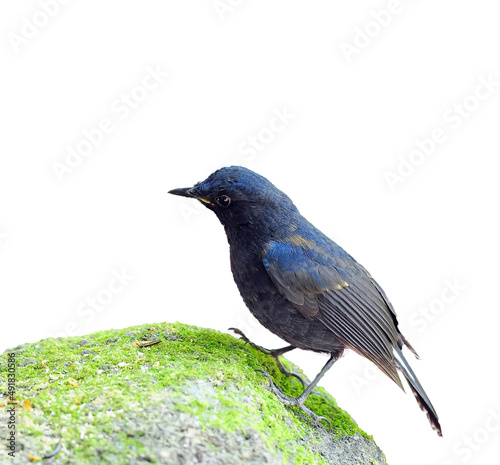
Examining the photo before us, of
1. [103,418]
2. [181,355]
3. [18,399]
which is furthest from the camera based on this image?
[181,355]

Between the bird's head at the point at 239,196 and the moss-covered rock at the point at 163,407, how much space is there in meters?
1.11

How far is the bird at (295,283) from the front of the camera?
4949 millimetres

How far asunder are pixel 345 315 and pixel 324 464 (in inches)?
45.5

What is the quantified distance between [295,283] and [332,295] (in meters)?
0.33

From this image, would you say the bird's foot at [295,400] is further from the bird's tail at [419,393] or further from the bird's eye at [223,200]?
the bird's eye at [223,200]

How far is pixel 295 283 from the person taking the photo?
491cm

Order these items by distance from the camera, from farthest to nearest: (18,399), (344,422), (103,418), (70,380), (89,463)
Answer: (344,422) → (70,380) → (18,399) → (103,418) → (89,463)

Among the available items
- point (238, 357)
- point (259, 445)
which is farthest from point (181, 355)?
point (259, 445)

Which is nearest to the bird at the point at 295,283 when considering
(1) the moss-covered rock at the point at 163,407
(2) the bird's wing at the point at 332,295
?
(2) the bird's wing at the point at 332,295

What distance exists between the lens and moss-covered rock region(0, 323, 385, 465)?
3654mm

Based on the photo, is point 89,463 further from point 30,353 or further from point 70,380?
point 30,353

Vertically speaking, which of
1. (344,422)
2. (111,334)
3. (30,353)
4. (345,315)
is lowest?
(30,353)

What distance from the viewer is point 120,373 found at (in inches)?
176

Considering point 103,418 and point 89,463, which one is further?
point 103,418
